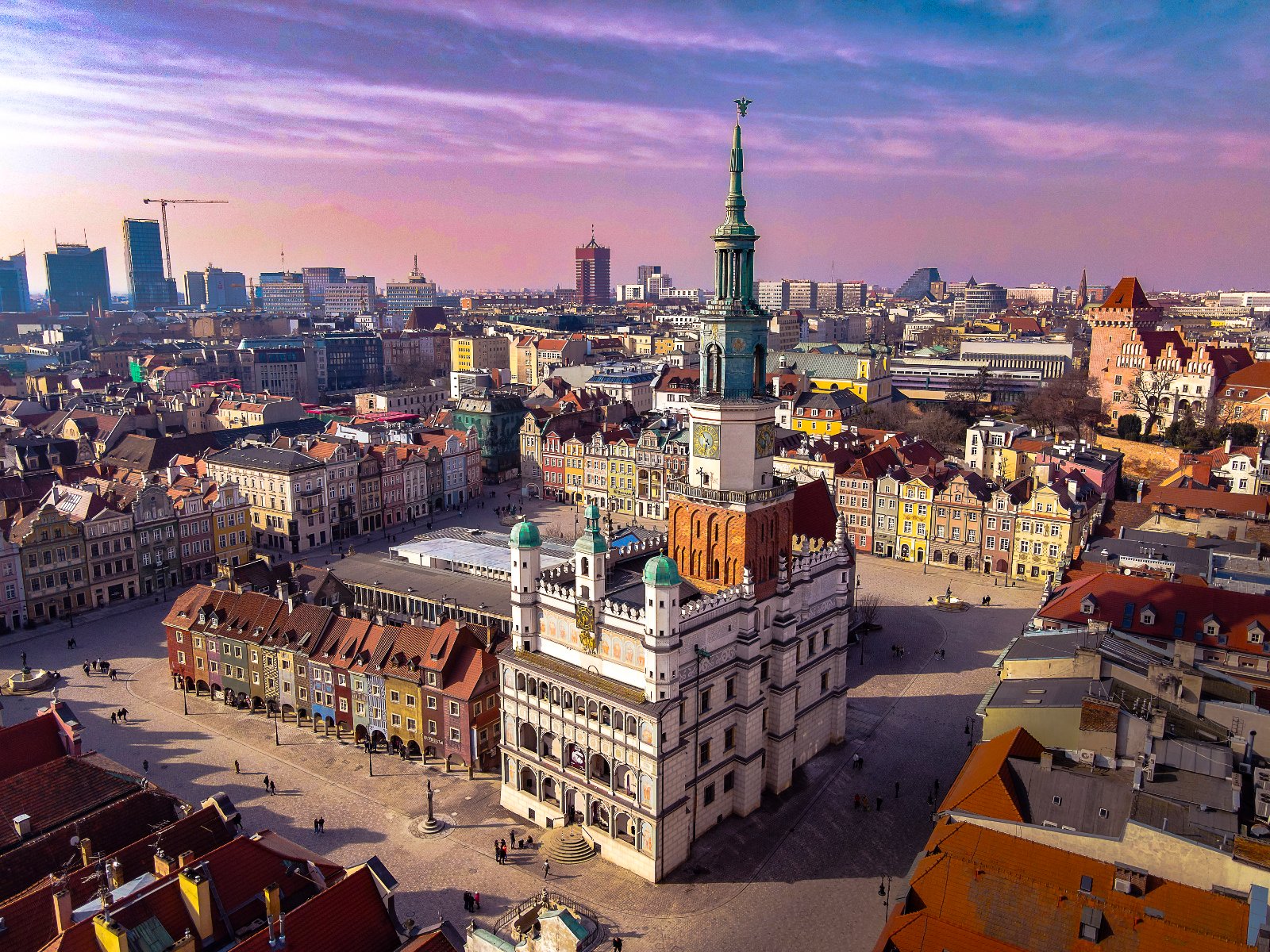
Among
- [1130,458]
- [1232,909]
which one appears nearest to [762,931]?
[1232,909]

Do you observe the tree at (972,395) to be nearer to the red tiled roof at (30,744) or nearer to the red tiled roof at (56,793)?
the red tiled roof at (30,744)

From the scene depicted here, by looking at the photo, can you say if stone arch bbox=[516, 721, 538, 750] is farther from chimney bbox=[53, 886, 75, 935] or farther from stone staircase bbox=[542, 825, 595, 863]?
chimney bbox=[53, 886, 75, 935]

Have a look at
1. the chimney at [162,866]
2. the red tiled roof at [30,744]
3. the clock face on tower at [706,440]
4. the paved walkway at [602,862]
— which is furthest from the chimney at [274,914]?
the clock face on tower at [706,440]

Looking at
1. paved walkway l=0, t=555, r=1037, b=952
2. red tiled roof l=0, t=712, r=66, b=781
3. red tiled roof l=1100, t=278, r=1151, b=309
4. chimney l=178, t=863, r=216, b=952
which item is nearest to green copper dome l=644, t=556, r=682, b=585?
paved walkway l=0, t=555, r=1037, b=952

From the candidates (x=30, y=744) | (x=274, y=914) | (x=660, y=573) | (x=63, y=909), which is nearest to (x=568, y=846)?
(x=660, y=573)

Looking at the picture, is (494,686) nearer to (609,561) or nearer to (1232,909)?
(609,561)

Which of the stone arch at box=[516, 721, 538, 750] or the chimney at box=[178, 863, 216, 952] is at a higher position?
the chimney at box=[178, 863, 216, 952]
